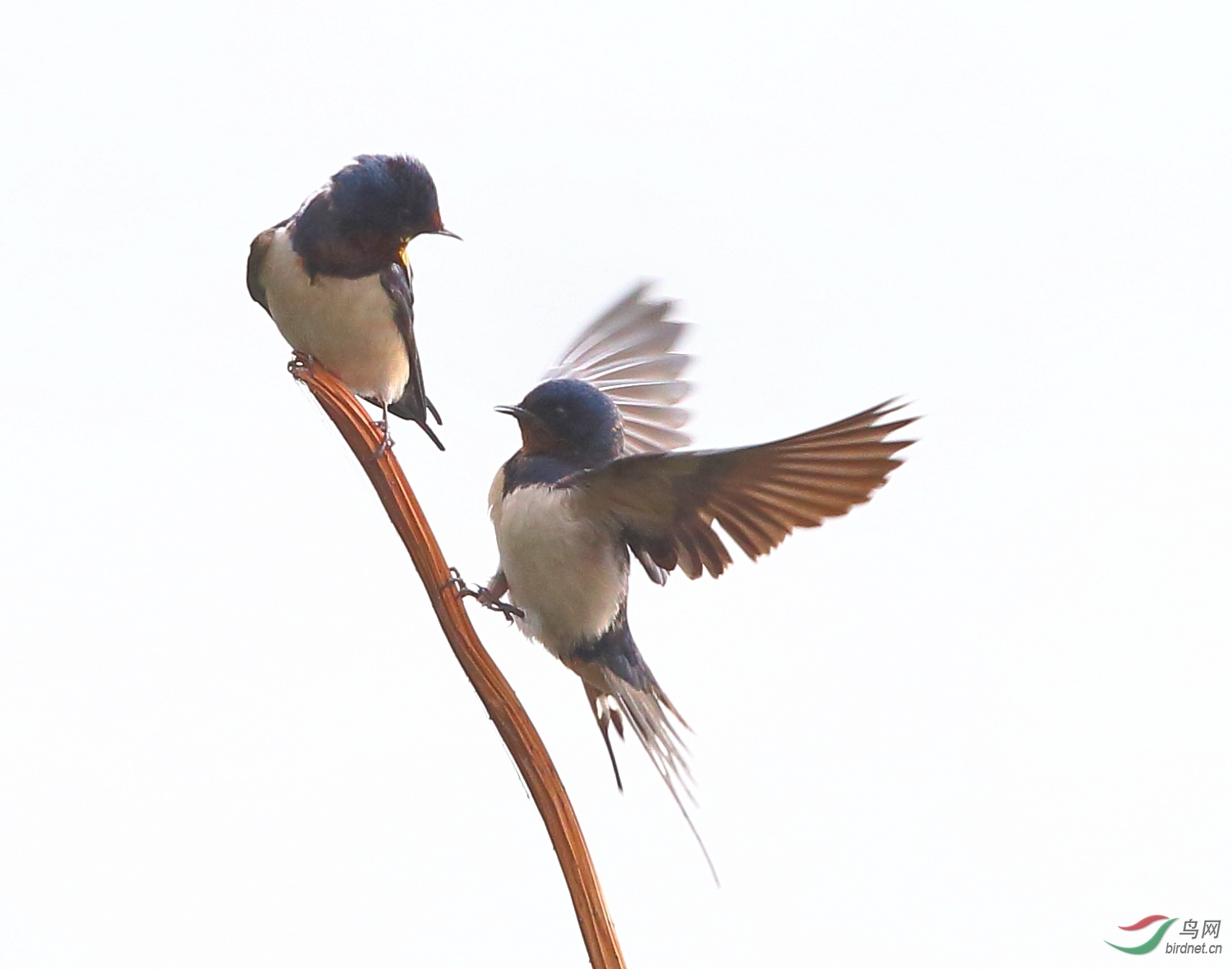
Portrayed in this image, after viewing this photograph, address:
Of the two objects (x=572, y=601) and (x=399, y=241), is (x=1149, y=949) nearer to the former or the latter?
(x=572, y=601)

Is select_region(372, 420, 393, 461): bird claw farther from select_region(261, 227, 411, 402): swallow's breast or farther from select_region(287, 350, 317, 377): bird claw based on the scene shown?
select_region(261, 227, 411, 402): swallow's breast

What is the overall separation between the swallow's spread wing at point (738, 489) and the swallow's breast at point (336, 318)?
0.33m

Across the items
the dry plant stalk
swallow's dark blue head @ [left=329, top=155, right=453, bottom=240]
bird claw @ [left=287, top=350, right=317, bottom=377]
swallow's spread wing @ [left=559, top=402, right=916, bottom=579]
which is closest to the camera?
the dry plant stalk

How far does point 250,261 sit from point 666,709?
2.12ft

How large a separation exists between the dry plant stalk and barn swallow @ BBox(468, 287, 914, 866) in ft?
0.66

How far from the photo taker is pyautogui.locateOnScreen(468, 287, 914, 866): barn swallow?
3.29 feet

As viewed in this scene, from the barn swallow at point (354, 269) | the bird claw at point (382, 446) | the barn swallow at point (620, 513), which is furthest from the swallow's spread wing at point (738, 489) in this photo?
the barn swallow at point (354, 269)

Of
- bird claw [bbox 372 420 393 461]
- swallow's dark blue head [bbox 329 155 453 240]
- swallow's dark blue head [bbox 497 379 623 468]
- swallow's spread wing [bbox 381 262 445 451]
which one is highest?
swallow's dark blue head [bbox 329 155 453 240]

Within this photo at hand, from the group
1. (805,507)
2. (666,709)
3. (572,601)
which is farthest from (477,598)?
(805,507)

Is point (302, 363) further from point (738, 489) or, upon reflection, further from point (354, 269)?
point (738, 489)

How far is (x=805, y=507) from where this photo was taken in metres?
1.03

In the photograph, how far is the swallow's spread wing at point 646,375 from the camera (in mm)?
1528

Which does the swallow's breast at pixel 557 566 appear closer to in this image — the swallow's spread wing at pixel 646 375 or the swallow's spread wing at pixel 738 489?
the swallow's spread wing at pixel 738 489

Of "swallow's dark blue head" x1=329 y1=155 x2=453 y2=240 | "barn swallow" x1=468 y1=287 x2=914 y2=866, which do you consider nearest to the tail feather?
"barn swallow" x1=468 y1=287 x2=914 y2=866
